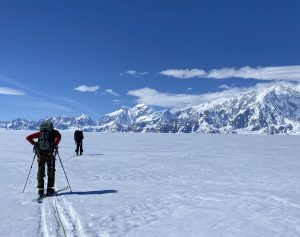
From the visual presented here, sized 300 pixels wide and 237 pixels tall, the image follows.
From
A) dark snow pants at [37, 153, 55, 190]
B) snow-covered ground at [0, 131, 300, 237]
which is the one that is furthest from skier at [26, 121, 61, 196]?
snow-covered ground at [0, 131, 300, 237]

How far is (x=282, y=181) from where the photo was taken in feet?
54.1

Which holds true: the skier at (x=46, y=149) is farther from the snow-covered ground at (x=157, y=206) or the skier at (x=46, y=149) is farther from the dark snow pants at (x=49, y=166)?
the snow-covered ground at (x=157, y=206)

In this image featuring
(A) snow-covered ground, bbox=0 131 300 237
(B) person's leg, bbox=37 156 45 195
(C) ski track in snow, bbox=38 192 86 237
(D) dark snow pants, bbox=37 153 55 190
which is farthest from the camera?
(D) dark snow pants, bbox=37 153 55 190

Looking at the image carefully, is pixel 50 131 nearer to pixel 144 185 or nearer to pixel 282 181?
pixel 144 185

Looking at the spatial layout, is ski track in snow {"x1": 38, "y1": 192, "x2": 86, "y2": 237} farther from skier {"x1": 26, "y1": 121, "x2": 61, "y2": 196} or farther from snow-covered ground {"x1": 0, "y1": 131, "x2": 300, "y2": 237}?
skier {"x1": 26, "y1": 121, "x2": 61, "y2": 196}

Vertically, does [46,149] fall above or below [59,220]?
above

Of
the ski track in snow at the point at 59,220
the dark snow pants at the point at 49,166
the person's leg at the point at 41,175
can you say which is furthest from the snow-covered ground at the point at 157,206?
the dark snow pants at the point at 49,166

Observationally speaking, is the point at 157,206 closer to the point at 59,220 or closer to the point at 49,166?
the point at 59,220

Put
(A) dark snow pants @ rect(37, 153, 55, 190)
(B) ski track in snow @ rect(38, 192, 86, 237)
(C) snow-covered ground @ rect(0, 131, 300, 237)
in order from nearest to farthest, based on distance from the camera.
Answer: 1. (B) ski track in snow @ rect(38, 192, 86, 237)
2. (C) snow-covered ground @ rect(0, 131, 300, 237)
3. (A) dark snow pants @ rect(37, 153, 55, 190)

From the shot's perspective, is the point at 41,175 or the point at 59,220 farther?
the point at 41,175

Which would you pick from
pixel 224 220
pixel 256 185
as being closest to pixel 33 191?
pixel 224 220

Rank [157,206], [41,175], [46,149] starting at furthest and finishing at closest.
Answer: [46,149]
[41,175]
[157,206]

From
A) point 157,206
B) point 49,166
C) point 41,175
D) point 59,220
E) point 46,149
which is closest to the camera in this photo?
point 59,220

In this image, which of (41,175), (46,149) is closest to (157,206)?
(41,175)
